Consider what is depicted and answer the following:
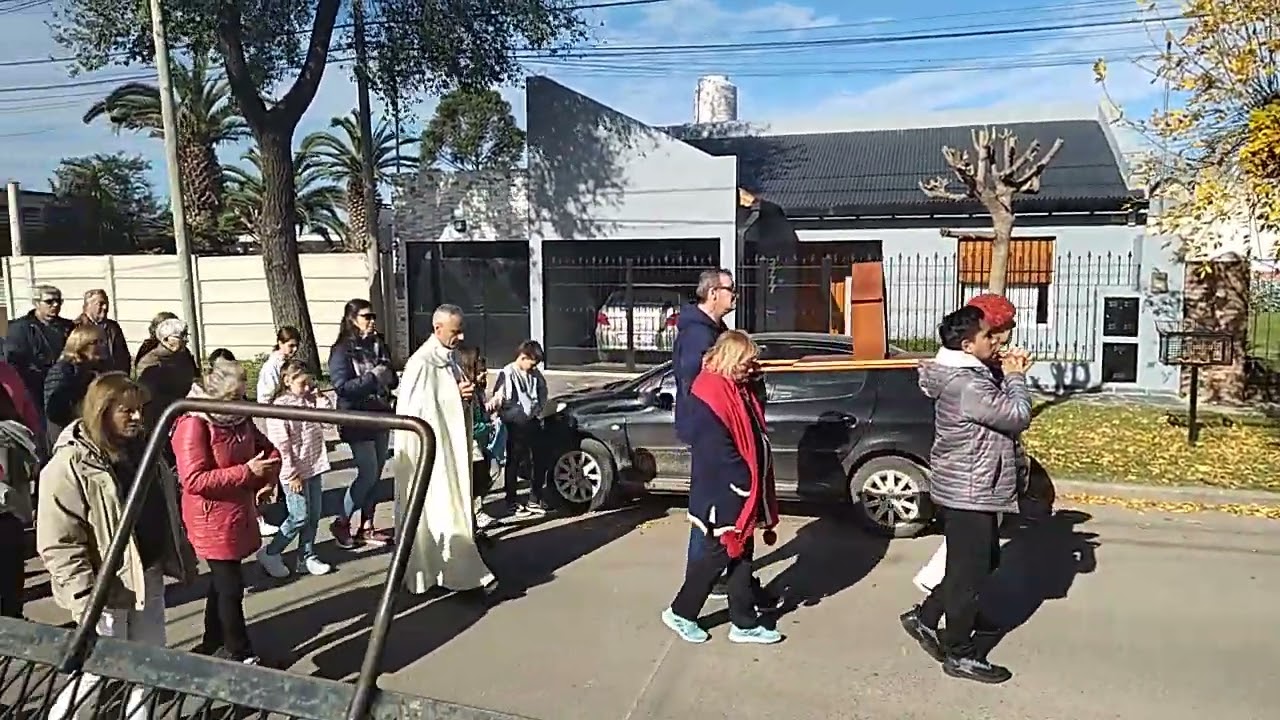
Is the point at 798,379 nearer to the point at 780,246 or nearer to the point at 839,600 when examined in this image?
the point at 839,600

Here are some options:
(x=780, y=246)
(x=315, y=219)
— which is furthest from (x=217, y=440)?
(x=315, y=219)

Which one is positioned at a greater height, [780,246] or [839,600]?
[780,246]

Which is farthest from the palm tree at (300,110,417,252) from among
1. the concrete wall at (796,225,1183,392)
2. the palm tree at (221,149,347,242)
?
the concrete wall at (796,225,1183,392)

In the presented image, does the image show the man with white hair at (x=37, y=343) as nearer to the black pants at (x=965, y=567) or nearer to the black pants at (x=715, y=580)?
the black pants at (x=715, y=580)

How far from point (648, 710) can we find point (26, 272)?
19923 mm

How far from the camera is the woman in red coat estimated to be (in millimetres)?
4477

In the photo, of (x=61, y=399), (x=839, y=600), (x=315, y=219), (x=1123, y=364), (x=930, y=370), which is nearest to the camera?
(x=930, y=370)

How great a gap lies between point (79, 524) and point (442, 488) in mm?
2113

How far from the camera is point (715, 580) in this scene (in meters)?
5.16

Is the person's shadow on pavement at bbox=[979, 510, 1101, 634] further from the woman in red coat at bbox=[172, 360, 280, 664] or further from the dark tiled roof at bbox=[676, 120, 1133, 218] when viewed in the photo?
the dark tiled roof at bbox=[676, 120, 1133, 218]

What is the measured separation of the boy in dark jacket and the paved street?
0.28 metres

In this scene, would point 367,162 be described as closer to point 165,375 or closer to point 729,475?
point 165,375

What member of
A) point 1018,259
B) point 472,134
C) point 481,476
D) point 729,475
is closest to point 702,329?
point 729,475

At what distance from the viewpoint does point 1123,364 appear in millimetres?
14539
